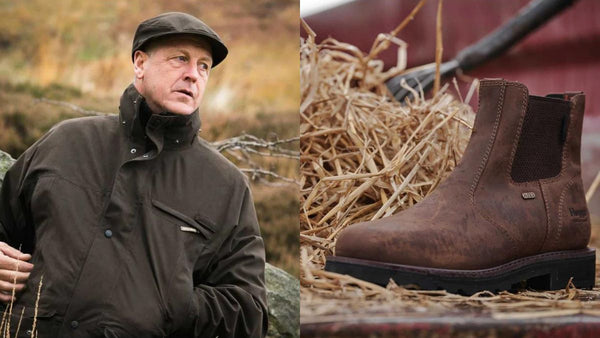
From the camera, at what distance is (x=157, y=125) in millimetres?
1117

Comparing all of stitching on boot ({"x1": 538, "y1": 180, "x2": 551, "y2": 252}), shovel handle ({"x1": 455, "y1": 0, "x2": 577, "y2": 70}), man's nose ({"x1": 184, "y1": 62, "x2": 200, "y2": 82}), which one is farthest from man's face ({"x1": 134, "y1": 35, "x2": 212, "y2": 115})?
shovel handle ({"x1": 455, "y1": 0, "x2": 577, "y2": 70})

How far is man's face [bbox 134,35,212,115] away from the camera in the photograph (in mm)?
1141

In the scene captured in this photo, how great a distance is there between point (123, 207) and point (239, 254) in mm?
196

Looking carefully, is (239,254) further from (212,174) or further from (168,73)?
(168,73)

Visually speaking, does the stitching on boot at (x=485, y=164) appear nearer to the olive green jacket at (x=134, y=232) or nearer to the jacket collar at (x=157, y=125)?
the olive green jacket at (x=134, y=232)

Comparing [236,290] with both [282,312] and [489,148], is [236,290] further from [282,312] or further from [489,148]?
[489,148]

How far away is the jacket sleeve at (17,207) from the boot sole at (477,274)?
460 mm

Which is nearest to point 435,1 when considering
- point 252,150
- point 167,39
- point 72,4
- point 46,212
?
point 252,150

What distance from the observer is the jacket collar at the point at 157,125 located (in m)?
1.12

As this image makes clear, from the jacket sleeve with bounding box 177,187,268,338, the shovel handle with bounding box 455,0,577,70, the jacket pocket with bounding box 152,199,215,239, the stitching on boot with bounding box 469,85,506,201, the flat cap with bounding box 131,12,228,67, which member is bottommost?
the jacket sleeve with bounding box 177,187,268,338

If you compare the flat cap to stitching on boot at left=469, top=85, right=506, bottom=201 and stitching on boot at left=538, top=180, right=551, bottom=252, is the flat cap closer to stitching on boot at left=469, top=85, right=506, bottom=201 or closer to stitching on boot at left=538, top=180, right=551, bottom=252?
stitching on boot at left=469, top=85, right=506, bottom=201

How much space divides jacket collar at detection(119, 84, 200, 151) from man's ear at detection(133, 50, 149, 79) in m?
0.02

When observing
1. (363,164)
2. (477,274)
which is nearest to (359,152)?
(363,164)

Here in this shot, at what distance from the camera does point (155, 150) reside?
1.12 m
